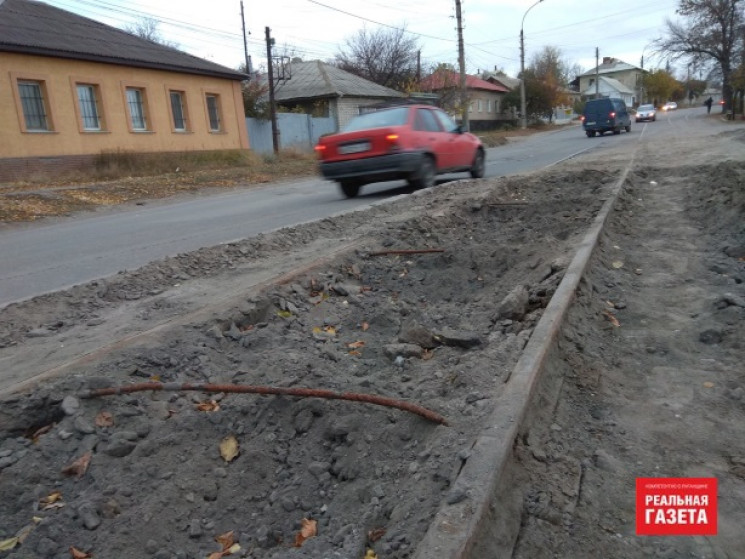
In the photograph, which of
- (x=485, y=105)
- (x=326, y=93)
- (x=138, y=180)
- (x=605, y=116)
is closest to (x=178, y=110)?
(x=138, y=180)

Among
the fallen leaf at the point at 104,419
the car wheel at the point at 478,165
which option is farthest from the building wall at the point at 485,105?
the fallen leaf at the point at 104,419

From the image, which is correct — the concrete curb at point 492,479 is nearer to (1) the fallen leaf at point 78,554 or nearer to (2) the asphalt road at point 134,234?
(1) the fallen leaf at point 78,554

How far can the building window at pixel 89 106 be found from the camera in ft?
68.3

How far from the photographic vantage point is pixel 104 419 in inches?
116

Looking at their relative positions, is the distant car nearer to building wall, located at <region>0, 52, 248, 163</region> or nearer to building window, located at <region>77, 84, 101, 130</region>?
building wall, located at <region>0, 52, 248, 163</region>

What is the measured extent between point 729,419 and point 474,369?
1.22 m

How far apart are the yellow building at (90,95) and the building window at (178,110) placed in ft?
0.14

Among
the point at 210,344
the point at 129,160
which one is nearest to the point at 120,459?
the point at 210,344

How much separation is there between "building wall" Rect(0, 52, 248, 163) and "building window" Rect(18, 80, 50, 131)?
0.54 feet

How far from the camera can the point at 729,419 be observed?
2.83 metres

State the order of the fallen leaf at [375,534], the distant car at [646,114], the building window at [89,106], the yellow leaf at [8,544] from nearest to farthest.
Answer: the fallen leaf at [375,534] → the yellow leaf at [8,544] → the building window at [89,106] → the distant car at [646,114]

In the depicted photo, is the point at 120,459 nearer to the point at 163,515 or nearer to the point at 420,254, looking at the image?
the point at 163,515

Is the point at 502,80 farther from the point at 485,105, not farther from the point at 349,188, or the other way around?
the point at 349,188

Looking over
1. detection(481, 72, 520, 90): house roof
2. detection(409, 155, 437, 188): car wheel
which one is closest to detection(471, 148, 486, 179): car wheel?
detection(409, 155, 437, 188): car wheel
